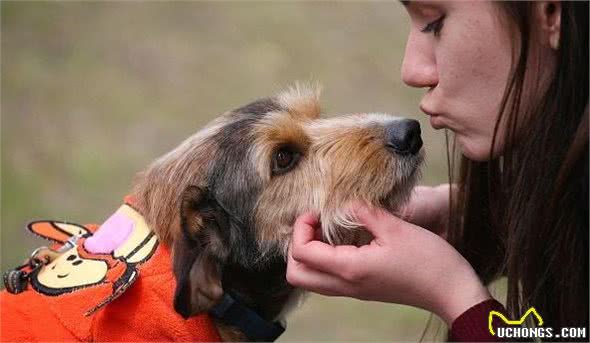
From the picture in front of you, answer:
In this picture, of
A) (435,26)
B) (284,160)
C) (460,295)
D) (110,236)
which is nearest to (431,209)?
(284,160)

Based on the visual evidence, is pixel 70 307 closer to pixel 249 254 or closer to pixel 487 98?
pixel 249 254

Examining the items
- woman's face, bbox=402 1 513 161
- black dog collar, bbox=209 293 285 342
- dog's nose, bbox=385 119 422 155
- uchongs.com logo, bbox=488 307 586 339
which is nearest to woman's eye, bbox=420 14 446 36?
woman's face, bbox=402 1 513 161

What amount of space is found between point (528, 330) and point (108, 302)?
4.04 ft

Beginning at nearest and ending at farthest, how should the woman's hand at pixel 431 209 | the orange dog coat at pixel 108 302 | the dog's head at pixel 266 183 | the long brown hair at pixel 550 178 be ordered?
the long brown hair at pixel 550 178
the orange dog coat at pixel 108 302
the dog's head at pixel 266 183
the woman's hand at pixel 431 209

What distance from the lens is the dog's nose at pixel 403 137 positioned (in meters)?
2.84

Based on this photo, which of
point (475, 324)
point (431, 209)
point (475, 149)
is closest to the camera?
point (475, 324)

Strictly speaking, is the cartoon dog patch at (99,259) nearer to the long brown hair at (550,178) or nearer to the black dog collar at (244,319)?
the black dog collar at (244,319)

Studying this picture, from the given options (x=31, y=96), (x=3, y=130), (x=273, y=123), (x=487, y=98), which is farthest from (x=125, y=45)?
(x=487, y=98)

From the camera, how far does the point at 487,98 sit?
104 inches

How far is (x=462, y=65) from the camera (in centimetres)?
258

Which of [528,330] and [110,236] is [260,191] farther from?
[528,330]

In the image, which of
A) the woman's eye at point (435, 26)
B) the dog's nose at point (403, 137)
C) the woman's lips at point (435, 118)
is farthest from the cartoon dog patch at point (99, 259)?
Result: the woman's eye at point (435, 26)

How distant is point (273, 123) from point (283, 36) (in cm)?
532

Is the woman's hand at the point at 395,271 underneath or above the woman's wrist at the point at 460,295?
above
